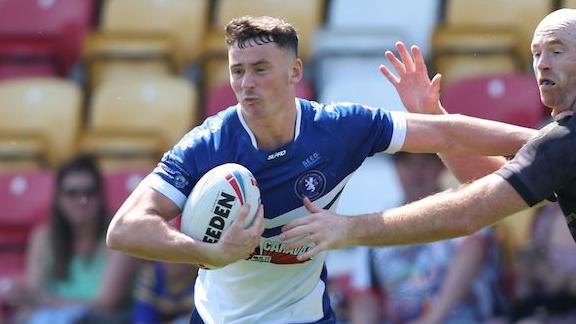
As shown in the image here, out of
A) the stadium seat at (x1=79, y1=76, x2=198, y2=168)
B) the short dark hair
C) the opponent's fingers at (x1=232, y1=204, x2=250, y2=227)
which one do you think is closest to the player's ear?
the short dark hair

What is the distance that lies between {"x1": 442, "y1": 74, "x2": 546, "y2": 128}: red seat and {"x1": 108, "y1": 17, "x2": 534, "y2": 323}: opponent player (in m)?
3.62

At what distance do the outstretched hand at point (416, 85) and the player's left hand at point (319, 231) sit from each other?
4.23ft

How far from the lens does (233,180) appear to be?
232 inches

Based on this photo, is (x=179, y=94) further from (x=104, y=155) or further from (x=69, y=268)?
(x=69, y=268)

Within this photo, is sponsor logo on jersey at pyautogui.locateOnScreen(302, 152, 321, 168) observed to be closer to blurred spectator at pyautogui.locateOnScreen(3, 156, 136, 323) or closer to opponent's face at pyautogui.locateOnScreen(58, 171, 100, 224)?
blurred spectator at pyautogui.locateOnScreen(3, 156, 136, 323)

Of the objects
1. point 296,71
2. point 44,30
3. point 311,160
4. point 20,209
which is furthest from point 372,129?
point 44,30

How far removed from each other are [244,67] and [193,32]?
17.9 ft

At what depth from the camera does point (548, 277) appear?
919 cm

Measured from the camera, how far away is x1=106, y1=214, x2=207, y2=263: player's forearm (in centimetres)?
581

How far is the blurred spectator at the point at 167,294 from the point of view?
9.80m

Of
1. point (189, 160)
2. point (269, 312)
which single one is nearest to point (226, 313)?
point (269, 312)

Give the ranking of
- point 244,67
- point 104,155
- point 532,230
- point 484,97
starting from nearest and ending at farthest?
1. point 244,67
2. point 532,230
3. point 484,97
4. point 104,155

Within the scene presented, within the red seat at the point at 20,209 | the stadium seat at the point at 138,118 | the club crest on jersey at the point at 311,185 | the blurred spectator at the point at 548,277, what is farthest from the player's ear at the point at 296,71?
the red seat at the point at 20,209

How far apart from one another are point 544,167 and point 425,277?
12.5ft
